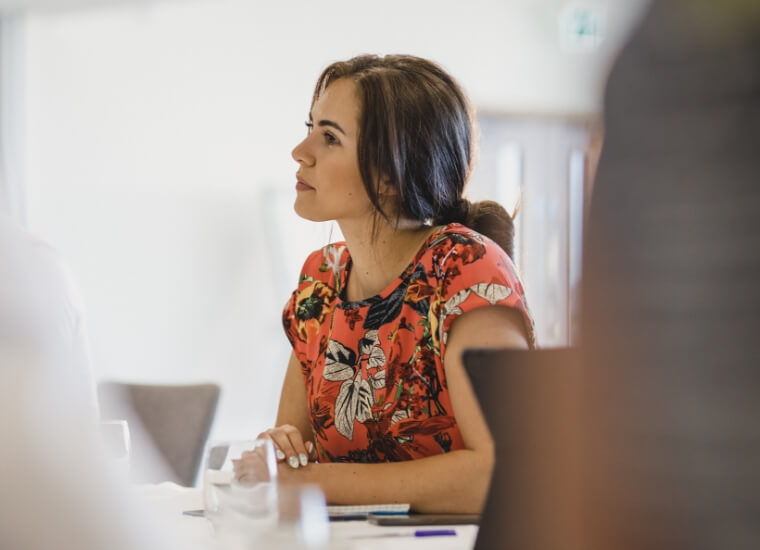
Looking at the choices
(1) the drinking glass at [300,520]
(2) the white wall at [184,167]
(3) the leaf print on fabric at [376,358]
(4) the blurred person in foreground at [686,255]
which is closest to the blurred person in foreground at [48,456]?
(1) the drinking glass at [300,520]

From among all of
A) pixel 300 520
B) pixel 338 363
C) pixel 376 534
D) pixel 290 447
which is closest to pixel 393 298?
pixel 338 363

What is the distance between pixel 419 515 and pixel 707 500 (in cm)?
79

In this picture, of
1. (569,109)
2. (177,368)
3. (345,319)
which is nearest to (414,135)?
(345,319)

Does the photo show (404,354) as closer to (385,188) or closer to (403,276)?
(403,276)

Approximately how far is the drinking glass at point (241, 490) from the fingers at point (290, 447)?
1.16ft

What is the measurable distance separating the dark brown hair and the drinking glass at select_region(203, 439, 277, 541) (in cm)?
81

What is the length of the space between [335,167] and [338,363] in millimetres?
386

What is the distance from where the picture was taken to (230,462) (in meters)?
0.95

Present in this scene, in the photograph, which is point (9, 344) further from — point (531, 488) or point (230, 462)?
point (230, 462)

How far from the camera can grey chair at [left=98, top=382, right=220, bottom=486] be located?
2248mm

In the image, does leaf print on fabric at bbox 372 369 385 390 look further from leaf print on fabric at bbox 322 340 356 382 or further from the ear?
the ear

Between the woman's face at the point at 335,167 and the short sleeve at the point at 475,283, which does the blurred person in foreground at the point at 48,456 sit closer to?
the short sleeve at the point at 475,283

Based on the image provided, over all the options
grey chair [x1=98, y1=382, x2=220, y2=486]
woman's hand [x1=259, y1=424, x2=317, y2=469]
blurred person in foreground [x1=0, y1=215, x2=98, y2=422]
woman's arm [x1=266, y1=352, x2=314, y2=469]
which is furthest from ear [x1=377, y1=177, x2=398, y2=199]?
blurred person in foreground [x1=0, y1=215, x2=98, y2=422]

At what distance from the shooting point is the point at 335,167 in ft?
5.62
